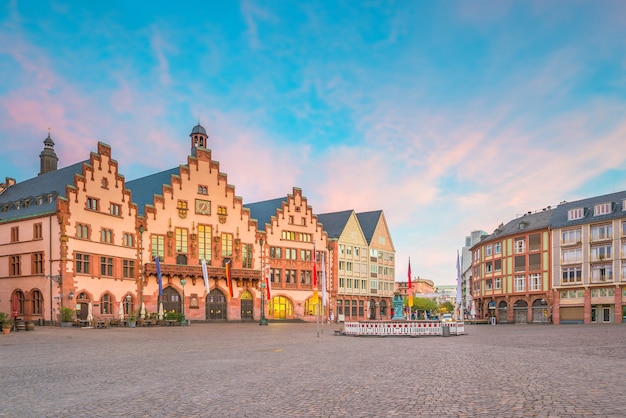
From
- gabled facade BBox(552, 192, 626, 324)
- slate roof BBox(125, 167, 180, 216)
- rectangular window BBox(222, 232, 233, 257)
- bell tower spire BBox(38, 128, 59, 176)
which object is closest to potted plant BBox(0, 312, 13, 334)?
slate roof BBox(125, 167, 180, 216)

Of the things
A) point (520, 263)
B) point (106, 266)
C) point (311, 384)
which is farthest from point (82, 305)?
point (520, 263)

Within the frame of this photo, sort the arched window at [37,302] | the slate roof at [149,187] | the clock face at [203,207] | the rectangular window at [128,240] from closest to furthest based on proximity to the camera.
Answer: the arched window at [37,302], the rectangular window at [128,240], the slate roof at [149,187], the clock face at [203,207]

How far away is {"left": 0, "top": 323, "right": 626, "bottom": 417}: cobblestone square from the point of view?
11.5 meters

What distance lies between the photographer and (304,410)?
11453 millimetres

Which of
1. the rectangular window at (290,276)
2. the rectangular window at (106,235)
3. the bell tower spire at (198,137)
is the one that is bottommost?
the rectangular window at (290,276)

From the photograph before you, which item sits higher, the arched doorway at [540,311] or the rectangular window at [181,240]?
the rectangular window at [181,240]

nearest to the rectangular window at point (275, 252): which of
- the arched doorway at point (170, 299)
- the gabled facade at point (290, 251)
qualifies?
the gabled facade at point (290, 251)

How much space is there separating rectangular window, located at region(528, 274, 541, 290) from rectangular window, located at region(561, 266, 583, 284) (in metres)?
3.85

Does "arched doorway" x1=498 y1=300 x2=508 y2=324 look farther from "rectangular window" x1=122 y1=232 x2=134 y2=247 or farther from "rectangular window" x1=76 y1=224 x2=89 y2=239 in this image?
"rectangular window" x1=76 y1=224 x2=89 y2=239

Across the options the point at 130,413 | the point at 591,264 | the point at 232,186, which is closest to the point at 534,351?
the point at 130,413

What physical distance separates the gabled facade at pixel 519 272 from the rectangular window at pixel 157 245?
55.0m

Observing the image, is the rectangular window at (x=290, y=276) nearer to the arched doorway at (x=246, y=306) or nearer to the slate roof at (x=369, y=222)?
the arched doorway at (x=246, y=306)

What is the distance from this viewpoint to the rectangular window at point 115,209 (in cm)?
5897

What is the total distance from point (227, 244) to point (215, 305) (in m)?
7.60
